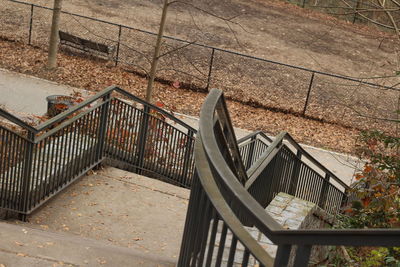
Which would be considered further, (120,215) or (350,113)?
(350,113)

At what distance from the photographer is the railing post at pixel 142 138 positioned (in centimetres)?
1116

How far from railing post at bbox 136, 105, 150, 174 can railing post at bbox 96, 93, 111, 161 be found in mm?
857

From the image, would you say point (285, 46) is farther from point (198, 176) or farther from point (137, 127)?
point (198, 176)

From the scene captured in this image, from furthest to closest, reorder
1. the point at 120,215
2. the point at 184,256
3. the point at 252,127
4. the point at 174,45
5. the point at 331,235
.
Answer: the point at 174,45, the point at 252,127, the point at 120,215, the point at 184,256, the point at 331,235

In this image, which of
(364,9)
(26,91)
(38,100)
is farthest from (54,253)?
(26,91)

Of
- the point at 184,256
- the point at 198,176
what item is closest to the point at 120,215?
the point at 184,256

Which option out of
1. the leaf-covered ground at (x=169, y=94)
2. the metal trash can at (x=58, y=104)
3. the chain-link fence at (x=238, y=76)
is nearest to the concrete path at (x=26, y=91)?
the leaf-covered ground at (x=169, y=94)

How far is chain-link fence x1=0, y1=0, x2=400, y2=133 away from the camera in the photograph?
20.8 meters

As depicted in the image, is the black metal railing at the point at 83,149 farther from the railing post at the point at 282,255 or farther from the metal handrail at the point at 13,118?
the railing post at the point at 282,255

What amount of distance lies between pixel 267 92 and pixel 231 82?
1.22m

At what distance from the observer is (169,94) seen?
64.5ft

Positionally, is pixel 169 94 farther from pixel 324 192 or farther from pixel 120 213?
pixel 120 213

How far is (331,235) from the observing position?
9.04ft

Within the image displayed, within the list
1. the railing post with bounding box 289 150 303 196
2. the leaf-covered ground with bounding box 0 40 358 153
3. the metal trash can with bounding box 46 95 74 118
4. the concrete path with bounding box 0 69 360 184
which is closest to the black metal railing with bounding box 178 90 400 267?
the railing post with bounding box 289 150 303 196
